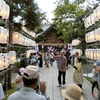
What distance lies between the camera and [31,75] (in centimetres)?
202

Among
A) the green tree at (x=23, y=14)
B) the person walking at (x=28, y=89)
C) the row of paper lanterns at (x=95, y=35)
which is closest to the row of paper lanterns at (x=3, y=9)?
the green tree at (x=23, y=14)

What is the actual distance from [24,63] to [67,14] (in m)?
10.3

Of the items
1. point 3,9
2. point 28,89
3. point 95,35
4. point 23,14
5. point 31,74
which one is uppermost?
point 23,14

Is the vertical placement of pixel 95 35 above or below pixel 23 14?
below

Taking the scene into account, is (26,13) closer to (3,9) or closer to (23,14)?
(23,14)

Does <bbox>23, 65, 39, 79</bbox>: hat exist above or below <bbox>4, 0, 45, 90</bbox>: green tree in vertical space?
below

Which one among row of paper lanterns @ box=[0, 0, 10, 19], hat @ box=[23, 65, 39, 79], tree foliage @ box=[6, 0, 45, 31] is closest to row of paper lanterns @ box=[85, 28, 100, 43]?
tree foliage @ box=[6, 0, 45, 31]

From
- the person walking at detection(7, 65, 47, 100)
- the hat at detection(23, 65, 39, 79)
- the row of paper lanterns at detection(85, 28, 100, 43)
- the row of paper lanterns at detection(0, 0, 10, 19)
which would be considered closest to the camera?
the person walking at detection(7, 65, 47, 100)

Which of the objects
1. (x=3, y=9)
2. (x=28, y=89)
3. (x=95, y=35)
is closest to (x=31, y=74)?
(x=28, y=89)

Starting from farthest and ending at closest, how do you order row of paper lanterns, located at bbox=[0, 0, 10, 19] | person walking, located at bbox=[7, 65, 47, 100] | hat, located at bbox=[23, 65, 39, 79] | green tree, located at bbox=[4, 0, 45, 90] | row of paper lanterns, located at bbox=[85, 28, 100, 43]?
green tree, located at bbox=[4, 0, 45, 90] → row of paper lanterns, located at bbox=[85, 28, 100, 43] → row of paper lanterns, located at bbox=[0, 0, 10, 19] → hat, located at bbox=[23, 65, 39, 79] → person walking, located at bbox=[7, 65, 47, 100]

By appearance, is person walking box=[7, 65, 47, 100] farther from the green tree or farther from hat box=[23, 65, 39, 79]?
the green tree

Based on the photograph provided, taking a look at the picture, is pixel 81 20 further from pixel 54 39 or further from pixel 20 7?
pixel 54 39

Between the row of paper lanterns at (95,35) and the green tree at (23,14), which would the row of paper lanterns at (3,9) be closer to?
the green tree at (23,14)

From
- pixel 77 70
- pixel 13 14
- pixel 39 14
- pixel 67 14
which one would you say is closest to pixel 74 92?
pixel 77 70
